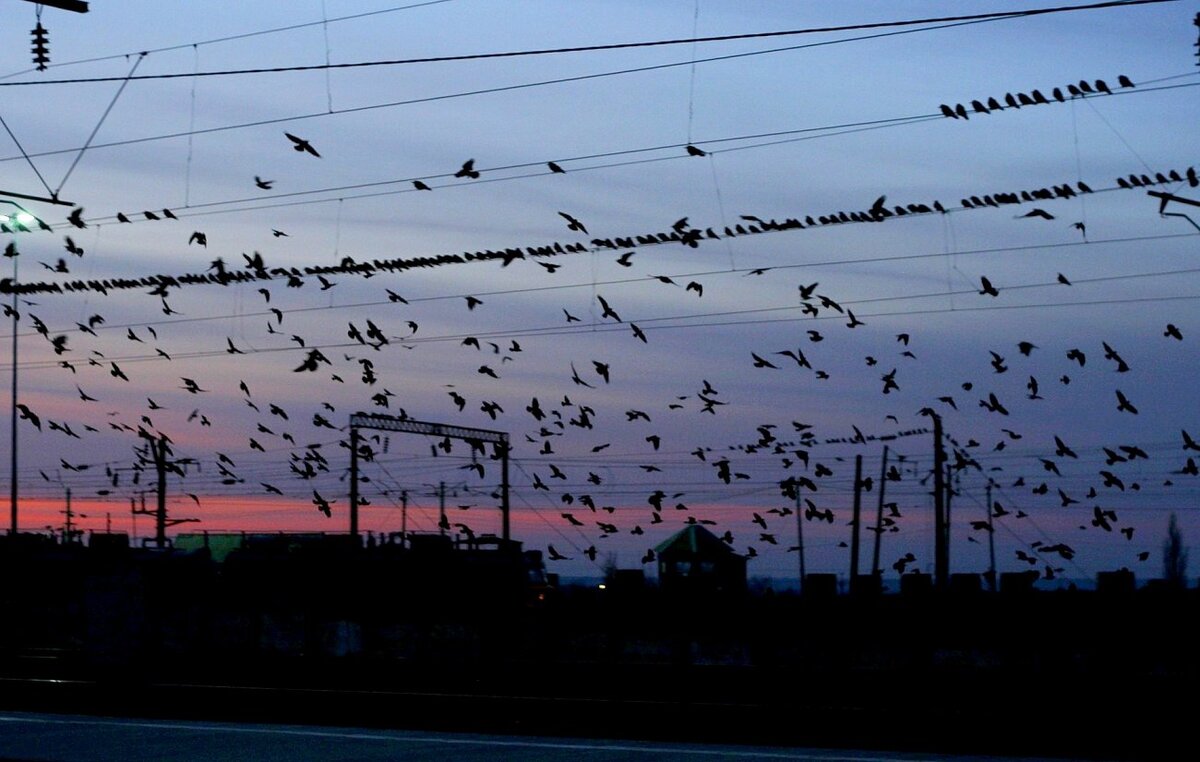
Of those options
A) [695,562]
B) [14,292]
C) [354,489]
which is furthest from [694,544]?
[14,292]

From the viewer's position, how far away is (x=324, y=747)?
1686 centimetres

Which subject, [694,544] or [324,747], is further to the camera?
[694,544]

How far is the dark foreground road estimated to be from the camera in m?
15.8

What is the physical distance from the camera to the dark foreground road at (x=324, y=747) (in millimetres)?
15844

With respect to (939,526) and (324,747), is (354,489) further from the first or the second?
(324,747)

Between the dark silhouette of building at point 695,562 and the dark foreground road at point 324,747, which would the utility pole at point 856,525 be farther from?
the dark foreground road at point 324,747

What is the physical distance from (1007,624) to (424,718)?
98.2 feet

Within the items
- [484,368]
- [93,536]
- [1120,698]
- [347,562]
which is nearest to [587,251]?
[484,368]

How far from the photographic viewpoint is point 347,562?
215 ft

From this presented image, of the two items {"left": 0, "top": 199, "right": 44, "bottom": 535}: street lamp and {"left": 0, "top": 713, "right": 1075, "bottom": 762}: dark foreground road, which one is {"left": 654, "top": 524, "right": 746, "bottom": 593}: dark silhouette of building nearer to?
{"left": 0, "top": 199, "right": 44, "bottom": 535}: street lamp

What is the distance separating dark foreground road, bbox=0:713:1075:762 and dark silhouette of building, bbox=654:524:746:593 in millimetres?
52757

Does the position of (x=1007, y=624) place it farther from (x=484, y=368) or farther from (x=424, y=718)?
(x=424, y=718)

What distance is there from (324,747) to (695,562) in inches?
2187

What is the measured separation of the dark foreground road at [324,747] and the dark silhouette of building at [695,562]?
5276 centimetres
